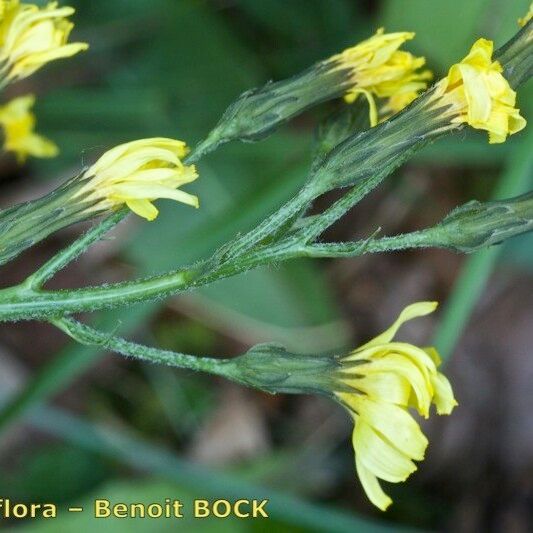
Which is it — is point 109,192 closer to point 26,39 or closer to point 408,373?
point 26,39

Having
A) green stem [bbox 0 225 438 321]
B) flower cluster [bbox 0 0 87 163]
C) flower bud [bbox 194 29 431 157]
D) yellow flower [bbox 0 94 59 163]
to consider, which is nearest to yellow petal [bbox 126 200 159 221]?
green stem [bbox 0 225 438 321]

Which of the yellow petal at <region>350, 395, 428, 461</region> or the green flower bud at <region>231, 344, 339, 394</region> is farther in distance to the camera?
the green flower bud at <region>231, 344, 339, 394</region>

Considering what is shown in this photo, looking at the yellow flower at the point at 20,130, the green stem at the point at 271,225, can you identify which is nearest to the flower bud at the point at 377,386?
the green stem at the point at 271,225

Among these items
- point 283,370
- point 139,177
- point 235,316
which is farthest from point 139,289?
point 235,316

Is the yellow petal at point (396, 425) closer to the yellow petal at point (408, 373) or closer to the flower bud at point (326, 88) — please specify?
the yellow petal at point (408, 373)

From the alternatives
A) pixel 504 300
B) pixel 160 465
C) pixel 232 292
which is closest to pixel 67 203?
pixel 160 465

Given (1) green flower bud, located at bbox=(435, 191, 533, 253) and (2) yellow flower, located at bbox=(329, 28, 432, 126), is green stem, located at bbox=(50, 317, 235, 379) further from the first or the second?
(2) yellow flower, located at bbox=(329, 28, 432, 126)

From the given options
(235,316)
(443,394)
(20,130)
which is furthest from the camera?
(235,316)
